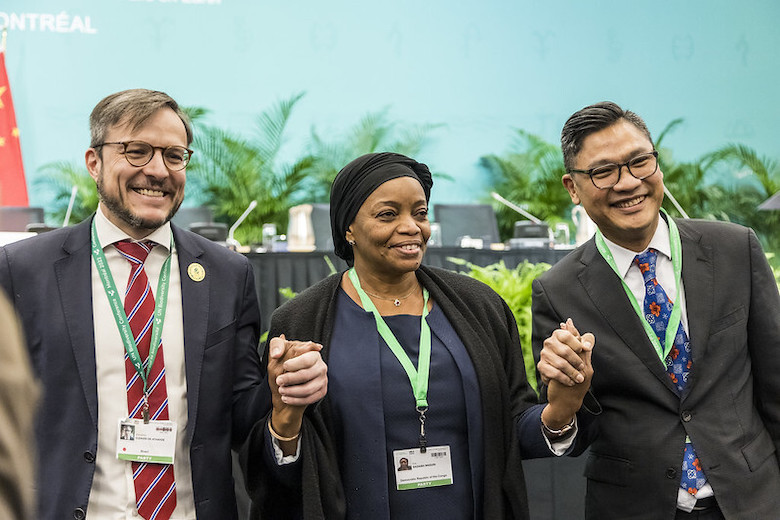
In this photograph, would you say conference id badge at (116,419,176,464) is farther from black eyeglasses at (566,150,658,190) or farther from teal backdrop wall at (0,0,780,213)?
teal backdrop wall at (0,0,780,213)

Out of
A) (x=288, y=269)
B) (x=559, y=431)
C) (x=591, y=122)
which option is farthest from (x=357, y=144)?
(x=559, y=431)

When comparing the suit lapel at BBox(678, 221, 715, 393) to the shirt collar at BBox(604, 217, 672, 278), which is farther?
the shirt collar at BBox(604, 217, 672, 278)

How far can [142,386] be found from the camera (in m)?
2.07

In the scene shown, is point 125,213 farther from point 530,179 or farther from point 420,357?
point 530,179

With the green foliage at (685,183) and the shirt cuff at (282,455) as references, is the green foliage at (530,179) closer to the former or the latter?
the green foliage at (685,183)

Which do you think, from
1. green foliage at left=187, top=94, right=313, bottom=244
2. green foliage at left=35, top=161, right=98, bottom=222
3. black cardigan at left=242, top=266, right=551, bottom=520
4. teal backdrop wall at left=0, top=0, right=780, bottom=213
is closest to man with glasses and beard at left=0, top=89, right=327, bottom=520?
black cardigan at left=242, top=266, right=551, bottom=520

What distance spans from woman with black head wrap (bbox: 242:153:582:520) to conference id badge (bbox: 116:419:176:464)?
0.23 metres

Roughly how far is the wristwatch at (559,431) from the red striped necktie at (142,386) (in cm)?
94

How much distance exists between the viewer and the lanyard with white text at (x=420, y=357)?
2.14 meters

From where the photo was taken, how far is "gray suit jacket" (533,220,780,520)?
2.08 meters

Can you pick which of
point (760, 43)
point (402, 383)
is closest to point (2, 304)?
point (402, 383)

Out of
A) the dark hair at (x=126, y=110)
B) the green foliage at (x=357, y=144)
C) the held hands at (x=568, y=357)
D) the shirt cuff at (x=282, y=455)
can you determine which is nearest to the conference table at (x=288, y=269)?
the green foliage at (x=357, y=144)

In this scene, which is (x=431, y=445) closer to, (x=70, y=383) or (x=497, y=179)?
(x=70, y=383)

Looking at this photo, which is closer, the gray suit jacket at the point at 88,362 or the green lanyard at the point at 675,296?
the gray suit jacket at the point at 88,362
